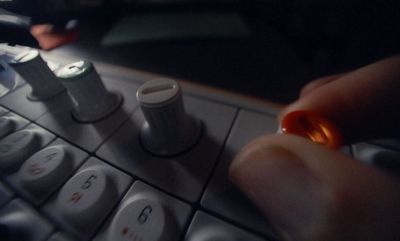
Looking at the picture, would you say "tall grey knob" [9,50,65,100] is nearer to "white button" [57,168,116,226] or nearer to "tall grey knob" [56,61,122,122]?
"tall grey knob" [56,61,122,122]

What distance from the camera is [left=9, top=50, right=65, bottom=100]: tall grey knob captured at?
0.33m

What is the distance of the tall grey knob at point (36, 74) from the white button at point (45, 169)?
127 mm

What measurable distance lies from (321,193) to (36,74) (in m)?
0.37

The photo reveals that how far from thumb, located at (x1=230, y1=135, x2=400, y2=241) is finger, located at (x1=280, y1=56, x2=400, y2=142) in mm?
69

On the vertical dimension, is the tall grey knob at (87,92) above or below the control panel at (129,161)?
above

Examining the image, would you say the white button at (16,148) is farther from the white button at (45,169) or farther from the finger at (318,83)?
the finger at (318,83)

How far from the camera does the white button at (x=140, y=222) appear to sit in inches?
7.7

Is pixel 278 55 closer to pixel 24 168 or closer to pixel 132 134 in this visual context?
pixel 132 134

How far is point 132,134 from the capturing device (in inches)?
11.6

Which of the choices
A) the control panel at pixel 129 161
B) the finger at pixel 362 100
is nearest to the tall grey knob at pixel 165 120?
the control panel at pixel 129 161

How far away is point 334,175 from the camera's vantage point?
0.53ft

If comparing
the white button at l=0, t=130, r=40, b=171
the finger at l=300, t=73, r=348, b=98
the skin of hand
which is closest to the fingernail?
the skin of hand

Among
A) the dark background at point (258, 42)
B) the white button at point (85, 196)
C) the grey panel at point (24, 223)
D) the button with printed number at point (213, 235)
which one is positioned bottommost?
the button with printed number at point (213, 235)

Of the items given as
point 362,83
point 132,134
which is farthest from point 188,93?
point 362,83
